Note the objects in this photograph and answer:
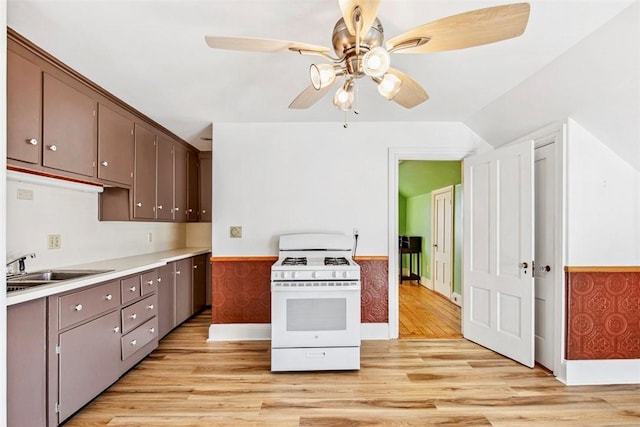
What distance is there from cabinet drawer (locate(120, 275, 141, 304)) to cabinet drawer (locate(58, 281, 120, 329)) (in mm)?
63

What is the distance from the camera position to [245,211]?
3561mm

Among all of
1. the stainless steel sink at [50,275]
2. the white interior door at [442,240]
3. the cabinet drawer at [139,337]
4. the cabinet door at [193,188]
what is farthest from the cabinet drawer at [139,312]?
the white interior door at [442,240]

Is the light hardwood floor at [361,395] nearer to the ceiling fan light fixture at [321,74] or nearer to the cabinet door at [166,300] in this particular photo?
the cabinet door at [166,300]

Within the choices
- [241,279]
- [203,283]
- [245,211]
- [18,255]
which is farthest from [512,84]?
[203,283]

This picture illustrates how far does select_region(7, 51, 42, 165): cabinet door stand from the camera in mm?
1866

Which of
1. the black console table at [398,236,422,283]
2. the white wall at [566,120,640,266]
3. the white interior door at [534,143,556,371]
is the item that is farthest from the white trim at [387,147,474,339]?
the black console table at [398,236,422,283]

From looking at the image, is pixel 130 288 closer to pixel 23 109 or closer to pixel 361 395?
pixel 23 109

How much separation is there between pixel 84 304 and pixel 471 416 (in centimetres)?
254

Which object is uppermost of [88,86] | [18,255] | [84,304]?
[88,86]

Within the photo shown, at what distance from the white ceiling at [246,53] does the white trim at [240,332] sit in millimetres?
2116

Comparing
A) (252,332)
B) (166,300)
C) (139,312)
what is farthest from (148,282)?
(252,332)

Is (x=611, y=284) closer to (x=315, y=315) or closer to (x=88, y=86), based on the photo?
(x=315, y=315)

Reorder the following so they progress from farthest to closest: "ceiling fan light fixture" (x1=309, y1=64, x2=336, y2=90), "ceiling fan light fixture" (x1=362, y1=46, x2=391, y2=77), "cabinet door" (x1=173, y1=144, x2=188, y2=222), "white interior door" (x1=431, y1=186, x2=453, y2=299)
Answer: "white interior door" (x1=431, y1=186, x2=453, y2=299) < "cabinet door" (x1=173, y1=144, x2=188, y2=222) < "ceiling fan light fixture" (x1=309, y1=64, x2=336, y2=90) < "ceiling fan light fixture" (x1=362, y1=46, x2=391, y2=77)

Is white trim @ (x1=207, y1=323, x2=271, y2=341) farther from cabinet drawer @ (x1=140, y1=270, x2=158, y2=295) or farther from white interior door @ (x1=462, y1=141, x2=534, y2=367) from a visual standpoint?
white interior door @ (x1=462, y1=141, x2=534, y2=367)
